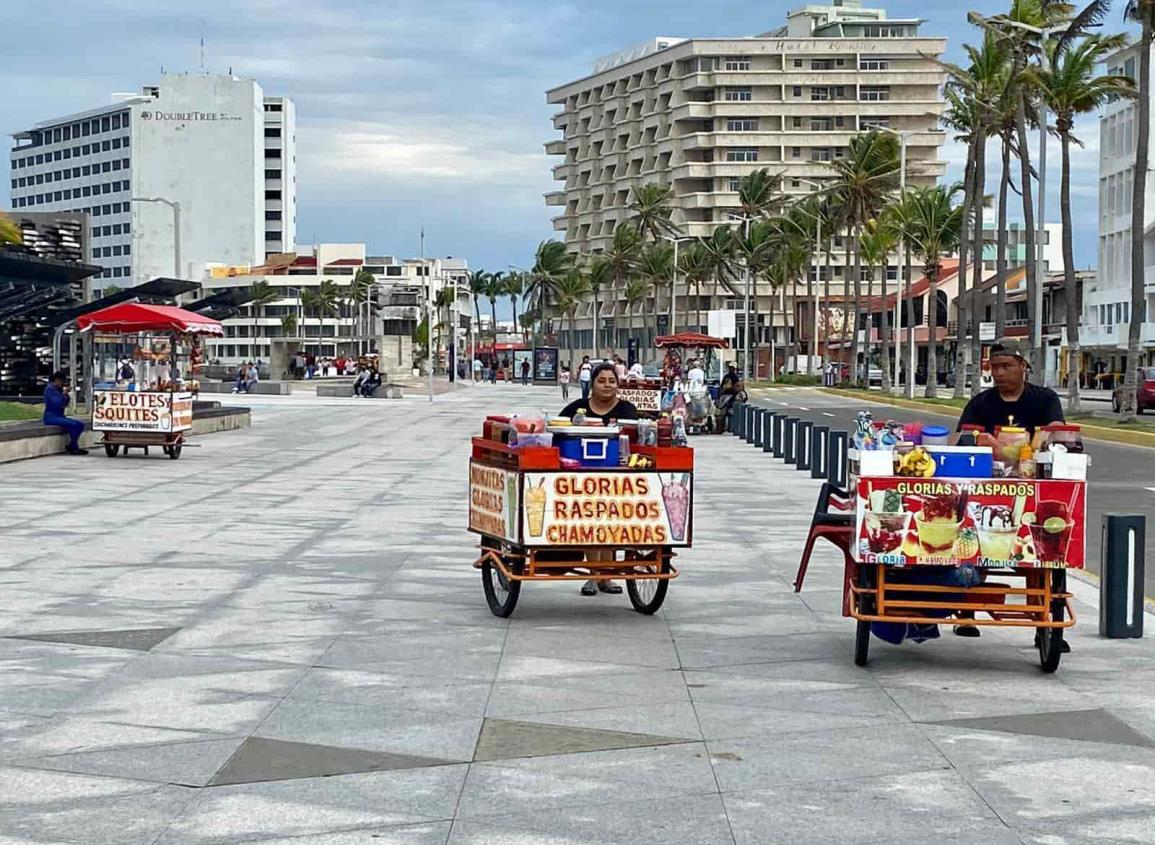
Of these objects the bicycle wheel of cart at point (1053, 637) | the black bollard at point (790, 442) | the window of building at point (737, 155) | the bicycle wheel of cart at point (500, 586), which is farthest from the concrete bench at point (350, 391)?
the window of building at point (737, 155)

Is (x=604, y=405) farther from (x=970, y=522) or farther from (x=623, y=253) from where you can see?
(x=623, y=253)

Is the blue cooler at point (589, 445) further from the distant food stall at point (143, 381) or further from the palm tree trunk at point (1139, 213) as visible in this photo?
the palm tree trunk at point (1139, 213)

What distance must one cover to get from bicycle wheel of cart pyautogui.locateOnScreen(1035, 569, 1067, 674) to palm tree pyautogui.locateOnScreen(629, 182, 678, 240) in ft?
426

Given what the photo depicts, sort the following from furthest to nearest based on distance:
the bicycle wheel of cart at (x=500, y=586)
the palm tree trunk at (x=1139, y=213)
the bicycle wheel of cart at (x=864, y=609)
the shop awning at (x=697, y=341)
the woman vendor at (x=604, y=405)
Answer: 1. the shop awning at (x=697, y=341)
2. the palm tree trunk at (x=1139, y=213)
3. the woman vendor at (x=604, y=405)
4. the bicycle wheel of cart at (x=500, y=586)
5. the bicycle wheel of cart at (x=864, y=609)

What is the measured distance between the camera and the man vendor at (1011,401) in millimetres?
10234

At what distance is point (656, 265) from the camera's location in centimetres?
14012

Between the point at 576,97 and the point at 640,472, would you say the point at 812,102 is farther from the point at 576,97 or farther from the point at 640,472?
the point at 640,472

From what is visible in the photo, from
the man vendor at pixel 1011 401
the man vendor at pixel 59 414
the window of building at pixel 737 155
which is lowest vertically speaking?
the man vendor at pixel 59 414

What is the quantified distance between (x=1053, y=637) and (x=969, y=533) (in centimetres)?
71

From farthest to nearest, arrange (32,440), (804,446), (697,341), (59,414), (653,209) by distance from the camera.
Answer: (653,209) → (697,341) → (59,414) → (32,440) → (804,446)

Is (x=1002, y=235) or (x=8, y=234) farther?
(x=1002, y=235)

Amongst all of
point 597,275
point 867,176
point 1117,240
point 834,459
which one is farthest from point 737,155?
point 834,459

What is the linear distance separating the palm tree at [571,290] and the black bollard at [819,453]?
124 metres

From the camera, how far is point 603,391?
11961 millimetres
